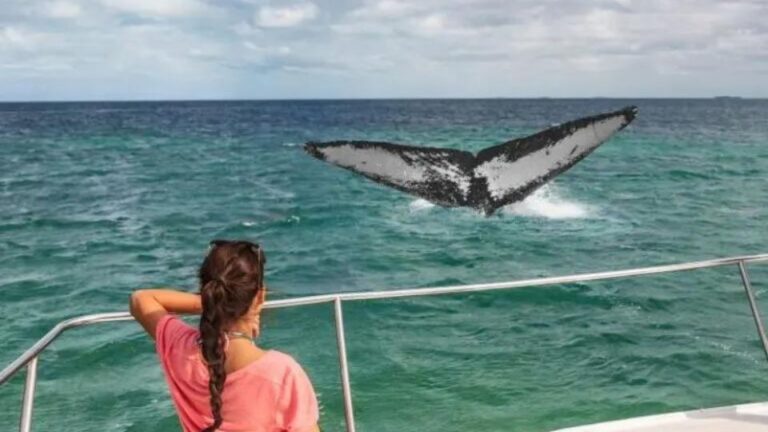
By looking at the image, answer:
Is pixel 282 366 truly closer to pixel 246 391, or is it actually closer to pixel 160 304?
pixel 246 391

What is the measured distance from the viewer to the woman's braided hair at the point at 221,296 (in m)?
2.43

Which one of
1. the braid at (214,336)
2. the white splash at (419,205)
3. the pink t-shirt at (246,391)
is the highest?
the braid at (214,336)

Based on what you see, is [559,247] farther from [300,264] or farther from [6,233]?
[6,233]

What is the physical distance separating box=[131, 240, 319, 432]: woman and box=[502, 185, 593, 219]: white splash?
1035 inches

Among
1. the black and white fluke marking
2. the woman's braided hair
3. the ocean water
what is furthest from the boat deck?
the black and white fluke marking

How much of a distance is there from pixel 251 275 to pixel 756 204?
112ft

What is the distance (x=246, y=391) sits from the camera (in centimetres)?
249

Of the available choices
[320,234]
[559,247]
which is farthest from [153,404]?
[320,234]

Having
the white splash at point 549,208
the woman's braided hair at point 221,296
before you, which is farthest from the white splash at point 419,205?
the woman's braided hair at point 221,296

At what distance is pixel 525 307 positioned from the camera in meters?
15.5

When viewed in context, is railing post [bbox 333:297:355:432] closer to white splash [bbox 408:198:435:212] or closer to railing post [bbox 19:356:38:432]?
railing post [bbox 19:356:38:432]

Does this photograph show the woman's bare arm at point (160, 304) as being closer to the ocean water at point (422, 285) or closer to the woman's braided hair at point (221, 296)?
the woman's braided hair at point (221, 296)

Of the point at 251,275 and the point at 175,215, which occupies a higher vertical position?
the point at 251,275

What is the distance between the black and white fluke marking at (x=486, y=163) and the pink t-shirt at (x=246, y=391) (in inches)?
184
